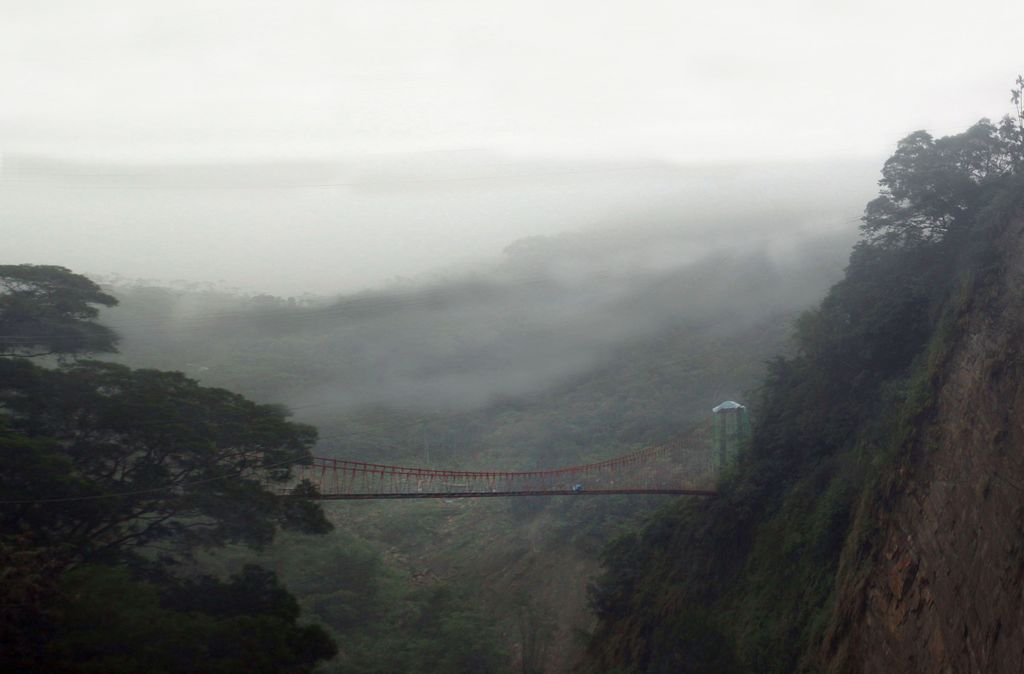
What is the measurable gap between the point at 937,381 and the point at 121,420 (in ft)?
37.4

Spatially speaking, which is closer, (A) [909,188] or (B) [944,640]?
(B) [944,640]

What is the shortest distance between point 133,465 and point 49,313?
2730 millimetres

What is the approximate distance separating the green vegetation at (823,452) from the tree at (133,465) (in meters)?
7.35

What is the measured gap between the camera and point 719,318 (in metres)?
40.5

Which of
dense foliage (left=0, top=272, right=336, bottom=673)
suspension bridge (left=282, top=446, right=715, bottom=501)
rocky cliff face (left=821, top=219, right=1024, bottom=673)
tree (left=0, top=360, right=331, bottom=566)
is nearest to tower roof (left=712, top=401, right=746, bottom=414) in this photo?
suspension bridge (left=282, top=446, right=715, bottom=501)

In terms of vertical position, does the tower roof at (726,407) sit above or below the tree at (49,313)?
below

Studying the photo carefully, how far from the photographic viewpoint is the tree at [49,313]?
10896mm

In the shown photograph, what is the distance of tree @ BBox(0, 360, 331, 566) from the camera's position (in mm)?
9367

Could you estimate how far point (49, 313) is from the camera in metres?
11.4

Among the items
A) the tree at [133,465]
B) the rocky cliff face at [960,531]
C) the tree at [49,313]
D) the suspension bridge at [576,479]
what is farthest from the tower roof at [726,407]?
the tree at [49,313]

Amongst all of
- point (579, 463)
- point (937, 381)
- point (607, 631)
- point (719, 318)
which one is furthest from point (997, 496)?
point (719, 318)

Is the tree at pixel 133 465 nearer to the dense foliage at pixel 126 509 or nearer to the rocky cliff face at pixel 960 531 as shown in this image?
the dense foliage at pixel 126 509

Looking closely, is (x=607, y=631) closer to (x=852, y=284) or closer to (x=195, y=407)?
(x=852, y=284)

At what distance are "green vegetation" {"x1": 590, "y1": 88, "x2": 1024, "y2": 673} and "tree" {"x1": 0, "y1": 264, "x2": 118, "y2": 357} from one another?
34.8 feet
